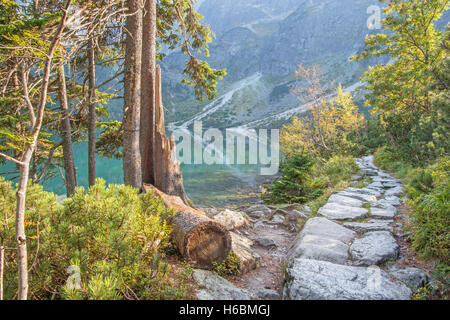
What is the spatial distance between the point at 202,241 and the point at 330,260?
194cm

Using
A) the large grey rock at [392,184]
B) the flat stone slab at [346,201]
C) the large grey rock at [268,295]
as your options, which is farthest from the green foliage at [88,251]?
the large grey rock at [392,184]

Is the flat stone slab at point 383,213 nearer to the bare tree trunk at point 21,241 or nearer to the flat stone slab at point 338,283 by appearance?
the flat stone slab at point 338,283

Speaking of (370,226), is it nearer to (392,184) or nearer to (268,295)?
(268,295)

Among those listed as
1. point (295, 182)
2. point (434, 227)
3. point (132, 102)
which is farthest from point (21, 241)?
point (295, 182)

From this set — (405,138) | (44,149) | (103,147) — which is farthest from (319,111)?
(44,149)

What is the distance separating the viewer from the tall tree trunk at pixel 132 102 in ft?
18.2

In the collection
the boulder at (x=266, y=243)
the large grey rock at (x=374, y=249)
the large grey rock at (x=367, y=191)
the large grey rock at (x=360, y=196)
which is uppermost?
the large grey rock at (x=367, y=191)

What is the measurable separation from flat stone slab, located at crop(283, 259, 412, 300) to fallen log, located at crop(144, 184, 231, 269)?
3.79 ft

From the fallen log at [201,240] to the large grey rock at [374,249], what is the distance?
6.45ft

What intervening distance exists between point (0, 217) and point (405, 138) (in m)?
13.6

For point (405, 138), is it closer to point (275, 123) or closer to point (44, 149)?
point (44, 149)

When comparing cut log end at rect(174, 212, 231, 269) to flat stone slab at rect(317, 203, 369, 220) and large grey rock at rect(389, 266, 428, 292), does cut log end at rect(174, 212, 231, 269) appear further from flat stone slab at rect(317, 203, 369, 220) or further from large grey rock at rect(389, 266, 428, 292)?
flat stone slab at rect(317, 203, 369, 220)

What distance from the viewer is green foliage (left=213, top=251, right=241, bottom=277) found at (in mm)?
4055

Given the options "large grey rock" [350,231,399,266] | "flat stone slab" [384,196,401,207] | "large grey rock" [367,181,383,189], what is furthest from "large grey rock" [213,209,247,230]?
"large grey rock" [367,181,383,189]
